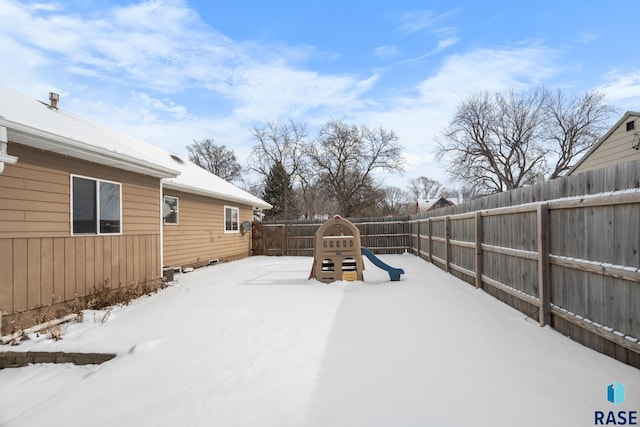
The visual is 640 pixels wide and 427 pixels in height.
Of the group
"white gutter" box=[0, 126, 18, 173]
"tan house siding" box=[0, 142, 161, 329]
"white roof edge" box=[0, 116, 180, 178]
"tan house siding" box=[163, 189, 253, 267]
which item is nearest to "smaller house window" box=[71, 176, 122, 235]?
"tan house siding" box=[0, 142, 161, 329]

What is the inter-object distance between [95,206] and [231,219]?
26.2ft

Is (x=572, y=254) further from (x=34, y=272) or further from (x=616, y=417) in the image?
(x=34, y=272)

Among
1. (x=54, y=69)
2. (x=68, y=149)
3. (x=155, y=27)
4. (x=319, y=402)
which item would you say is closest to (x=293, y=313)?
(x=319, y=402)

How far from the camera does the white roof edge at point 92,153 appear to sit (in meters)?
4.43

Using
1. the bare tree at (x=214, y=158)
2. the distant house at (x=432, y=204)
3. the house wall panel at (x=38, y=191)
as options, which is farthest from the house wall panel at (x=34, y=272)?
the distant house at (x=432, y=204)

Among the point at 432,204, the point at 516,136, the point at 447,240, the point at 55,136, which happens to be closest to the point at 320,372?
the point at 55,136

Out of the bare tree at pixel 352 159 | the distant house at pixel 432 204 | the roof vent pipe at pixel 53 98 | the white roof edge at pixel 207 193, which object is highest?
the bare tree at pixel 352 159

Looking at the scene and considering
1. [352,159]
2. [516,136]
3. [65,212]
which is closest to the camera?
[65,212]

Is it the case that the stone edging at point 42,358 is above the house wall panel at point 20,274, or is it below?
below

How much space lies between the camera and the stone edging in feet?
12.6

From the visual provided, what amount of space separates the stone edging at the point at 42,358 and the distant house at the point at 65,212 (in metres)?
0.59

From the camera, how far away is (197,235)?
11000 millimetres

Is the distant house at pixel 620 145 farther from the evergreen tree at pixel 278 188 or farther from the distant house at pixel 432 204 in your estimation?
the distant house at pixel 432 204

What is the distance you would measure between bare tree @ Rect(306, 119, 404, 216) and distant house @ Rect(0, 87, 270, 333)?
2370 centimetres
